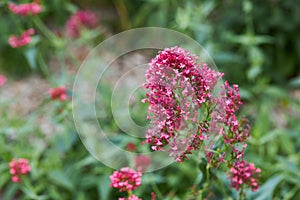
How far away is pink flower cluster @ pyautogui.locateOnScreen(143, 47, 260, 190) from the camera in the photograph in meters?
1.71

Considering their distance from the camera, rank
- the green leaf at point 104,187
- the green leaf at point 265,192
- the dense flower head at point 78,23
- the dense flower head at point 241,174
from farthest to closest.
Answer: the dense flower head at point 78,23, the green leaf at point 104,187, the green leaf at point 265,192, the dense flower head at point 241,174

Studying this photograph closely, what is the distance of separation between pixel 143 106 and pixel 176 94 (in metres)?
1.59

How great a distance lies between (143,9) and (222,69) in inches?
46.3

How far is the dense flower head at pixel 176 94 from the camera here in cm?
171

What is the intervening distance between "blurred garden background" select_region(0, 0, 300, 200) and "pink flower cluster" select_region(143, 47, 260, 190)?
288 mm

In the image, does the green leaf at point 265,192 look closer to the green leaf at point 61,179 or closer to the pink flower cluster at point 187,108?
the pink flower cluster at point 187,108

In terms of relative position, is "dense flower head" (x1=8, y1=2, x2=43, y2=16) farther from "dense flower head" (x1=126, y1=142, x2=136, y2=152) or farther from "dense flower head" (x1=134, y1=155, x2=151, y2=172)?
"dense flower head" (x1=134, y1=155, x2=151, y2=172)

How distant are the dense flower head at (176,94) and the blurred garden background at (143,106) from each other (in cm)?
37

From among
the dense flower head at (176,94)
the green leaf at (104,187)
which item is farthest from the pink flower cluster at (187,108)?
the green leaf at (104,187)

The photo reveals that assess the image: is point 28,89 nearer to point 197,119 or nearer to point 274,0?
point 274,0

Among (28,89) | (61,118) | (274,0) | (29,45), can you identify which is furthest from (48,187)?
(274,0)

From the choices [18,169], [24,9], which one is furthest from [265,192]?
[24,9]

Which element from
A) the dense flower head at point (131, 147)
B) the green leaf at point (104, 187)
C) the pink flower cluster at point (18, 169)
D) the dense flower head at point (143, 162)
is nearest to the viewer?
the dense flower head at point (143, 162)

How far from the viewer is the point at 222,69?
429cm
